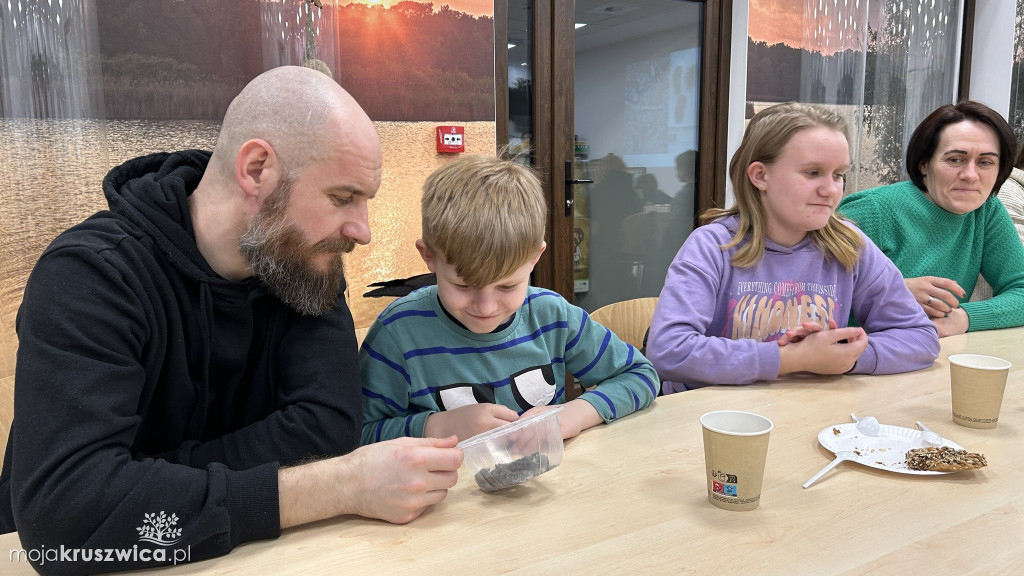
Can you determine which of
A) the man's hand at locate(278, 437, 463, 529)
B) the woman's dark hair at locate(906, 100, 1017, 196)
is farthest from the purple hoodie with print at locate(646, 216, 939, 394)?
the man's hand at locate(278, 437, 463, 529)

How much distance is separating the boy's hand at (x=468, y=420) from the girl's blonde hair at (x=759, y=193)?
0.90 metres

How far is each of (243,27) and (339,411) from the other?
218cm

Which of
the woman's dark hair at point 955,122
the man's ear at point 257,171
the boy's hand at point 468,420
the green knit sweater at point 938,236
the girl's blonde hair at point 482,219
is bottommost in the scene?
the boy's hand at point 468,420

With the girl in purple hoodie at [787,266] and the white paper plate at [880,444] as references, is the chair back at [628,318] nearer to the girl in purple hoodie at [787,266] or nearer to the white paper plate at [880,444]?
the girl in purple hoodie at [787,266]

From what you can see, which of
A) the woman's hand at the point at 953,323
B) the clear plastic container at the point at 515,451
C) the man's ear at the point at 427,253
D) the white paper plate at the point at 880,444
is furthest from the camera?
the woman's hand at the point at 953,323

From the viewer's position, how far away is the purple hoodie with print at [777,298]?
1.69 m

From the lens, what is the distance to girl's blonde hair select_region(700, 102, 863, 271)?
70.9 inches

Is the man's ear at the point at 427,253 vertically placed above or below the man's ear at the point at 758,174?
below

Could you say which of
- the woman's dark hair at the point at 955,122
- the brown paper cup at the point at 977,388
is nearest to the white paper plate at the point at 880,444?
the brown paper cup at the point at 977,388

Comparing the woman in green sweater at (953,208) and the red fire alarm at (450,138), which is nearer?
the woman in green sweater at (953,208)

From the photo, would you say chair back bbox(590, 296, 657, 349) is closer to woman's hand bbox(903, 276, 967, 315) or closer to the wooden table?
woman's hand bbox(903, 276, 967, 315)

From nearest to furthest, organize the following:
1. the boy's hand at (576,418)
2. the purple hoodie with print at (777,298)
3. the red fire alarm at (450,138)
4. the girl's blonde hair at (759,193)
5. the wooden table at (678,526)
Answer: the wooden table at (678,526) → the boy's hand at (576,418) → the purple hoodie with print at (777,298) → the girl's blonde hair at (759,193) → the red fire alarm at (450,138)

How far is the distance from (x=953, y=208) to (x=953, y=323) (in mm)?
478

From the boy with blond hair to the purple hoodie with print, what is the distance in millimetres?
285
